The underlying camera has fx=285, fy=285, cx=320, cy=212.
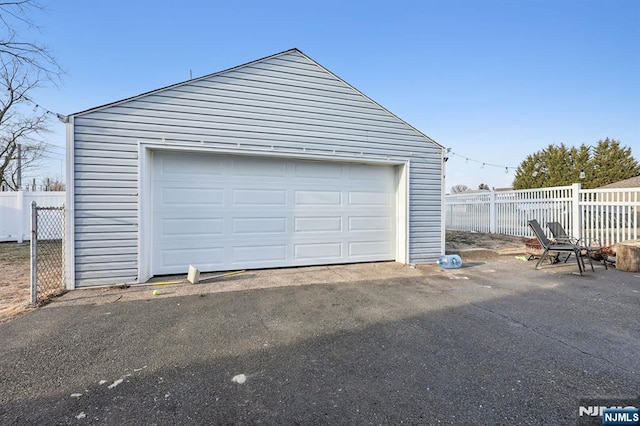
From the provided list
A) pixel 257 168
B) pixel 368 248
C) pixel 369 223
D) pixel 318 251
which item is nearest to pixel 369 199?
pixel 369 223

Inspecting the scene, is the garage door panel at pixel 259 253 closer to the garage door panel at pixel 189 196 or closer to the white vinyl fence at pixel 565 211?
the garage door panel at pixel 189 196

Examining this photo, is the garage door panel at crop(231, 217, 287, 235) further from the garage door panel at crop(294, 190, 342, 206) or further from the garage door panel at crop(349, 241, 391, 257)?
the garage door panel at crop(349, 241, 391, 257)

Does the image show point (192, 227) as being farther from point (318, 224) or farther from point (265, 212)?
point (318, 224)

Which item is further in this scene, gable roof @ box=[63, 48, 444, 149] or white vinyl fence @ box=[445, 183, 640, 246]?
white vinyl fence @ box=[445, 183, 640, 246]

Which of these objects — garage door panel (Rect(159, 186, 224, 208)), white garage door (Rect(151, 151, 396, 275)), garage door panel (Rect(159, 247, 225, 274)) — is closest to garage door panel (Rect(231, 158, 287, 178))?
white garage door (Rect(151, 151, 396, 275))

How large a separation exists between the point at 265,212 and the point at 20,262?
6.43 metres

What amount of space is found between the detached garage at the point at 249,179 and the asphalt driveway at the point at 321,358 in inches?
48.1

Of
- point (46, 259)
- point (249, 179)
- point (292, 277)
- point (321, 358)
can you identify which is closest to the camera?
point (321, 358)

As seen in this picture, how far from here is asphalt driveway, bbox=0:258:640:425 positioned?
185cm

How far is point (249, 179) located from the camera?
572 cm

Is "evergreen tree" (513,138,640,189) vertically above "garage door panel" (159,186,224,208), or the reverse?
"evergreen tree" (513,138,640,189)

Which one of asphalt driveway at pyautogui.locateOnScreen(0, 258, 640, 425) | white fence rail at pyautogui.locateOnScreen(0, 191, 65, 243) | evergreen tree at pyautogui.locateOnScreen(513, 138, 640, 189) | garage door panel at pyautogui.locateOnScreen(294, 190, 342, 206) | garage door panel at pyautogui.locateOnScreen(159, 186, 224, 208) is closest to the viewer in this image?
asphalt driveway at pyautogui.locateOnScreen(0, 258, 640, 425)

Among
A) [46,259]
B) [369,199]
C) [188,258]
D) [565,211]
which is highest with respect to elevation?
[369,199]

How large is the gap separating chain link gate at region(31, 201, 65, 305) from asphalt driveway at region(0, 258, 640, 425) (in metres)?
0.59
